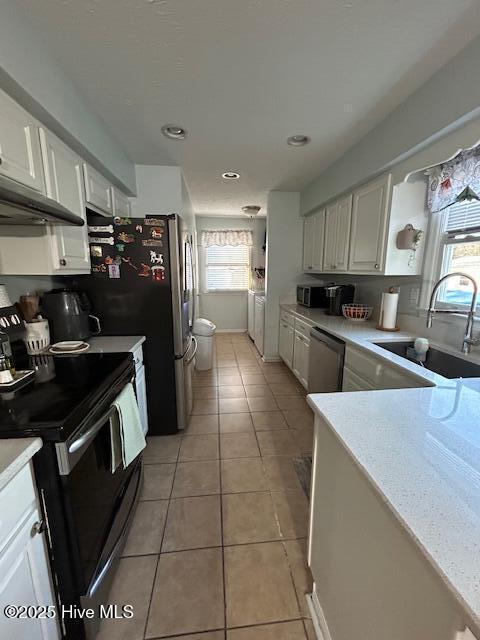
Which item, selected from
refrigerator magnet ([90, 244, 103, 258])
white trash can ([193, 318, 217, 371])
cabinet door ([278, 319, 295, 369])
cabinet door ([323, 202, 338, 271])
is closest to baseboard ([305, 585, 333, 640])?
refrigerator magnet ([90, 244, 103, 258])

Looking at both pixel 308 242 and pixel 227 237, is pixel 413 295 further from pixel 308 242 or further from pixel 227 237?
pixel 227 237

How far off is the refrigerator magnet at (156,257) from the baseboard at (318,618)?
6.64 ft

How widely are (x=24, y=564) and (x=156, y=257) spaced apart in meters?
1.70

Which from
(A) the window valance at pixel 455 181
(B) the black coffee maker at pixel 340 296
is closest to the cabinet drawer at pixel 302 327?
(B) the black coffee maker at pixel 340 296

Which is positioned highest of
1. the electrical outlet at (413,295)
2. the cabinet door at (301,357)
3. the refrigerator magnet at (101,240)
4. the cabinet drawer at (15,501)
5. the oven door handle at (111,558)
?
the refrigerator magnet at (101,240)

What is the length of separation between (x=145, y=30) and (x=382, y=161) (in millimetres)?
1610

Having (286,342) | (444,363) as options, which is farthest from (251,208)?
(444,363)

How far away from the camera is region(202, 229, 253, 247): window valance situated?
5.37 m

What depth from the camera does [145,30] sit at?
1204 millimetres

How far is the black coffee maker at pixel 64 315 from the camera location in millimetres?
1711

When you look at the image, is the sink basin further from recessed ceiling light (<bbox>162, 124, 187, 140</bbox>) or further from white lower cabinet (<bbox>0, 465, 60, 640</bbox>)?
recessed ceiling light (<bbox>162, 124, 187, 140</bbox>)

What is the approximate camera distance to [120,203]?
245cm

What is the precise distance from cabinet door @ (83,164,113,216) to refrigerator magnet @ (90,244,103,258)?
0.89 ft

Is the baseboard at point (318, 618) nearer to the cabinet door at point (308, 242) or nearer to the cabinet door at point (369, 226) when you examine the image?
the cabinet door at point (369, 226)
